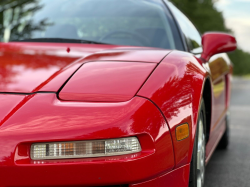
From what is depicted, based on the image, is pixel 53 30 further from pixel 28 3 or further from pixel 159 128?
pixel 159 128

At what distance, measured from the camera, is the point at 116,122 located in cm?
183

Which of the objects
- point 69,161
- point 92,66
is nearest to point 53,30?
point 92,66

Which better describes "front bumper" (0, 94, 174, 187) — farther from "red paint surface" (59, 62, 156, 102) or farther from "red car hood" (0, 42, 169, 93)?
"red car hood" (0, 42, 169, 93)

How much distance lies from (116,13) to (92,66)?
1.11 metres

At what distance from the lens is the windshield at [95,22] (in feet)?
10.3

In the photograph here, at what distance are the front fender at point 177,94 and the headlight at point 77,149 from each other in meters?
0.28

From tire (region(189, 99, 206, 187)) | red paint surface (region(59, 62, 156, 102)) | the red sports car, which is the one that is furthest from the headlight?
tire (region(189, 99, 206, 187))

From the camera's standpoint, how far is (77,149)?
1.80 metres

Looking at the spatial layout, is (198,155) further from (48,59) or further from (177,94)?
(48,59)

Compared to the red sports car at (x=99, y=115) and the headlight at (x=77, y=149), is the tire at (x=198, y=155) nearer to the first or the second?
the red sports car at (x=99, y=115)

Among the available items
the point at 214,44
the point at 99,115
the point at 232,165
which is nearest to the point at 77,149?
the point at 99,115

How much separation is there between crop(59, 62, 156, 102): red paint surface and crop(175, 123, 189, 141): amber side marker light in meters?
0.26

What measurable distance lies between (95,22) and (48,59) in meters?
0.89

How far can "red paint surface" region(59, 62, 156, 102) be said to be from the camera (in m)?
1.99
